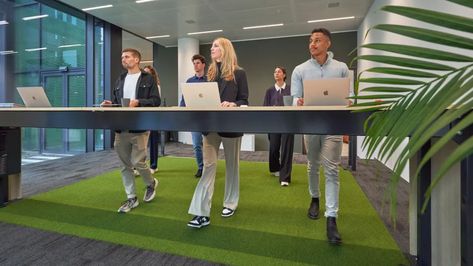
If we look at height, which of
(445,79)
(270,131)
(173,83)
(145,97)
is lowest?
(270,131)

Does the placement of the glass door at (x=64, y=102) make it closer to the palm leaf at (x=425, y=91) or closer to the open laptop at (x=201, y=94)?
the open laptop at (x=201, y=94)

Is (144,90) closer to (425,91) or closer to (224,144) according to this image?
(224,144)

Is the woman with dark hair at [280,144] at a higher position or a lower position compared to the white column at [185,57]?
lower

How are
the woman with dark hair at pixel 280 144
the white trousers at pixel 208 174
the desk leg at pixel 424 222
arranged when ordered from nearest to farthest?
the desk leg at pixel 424 222 → the white trousers at pixel 208 174 → the woman with dark hair at pixel 280 144

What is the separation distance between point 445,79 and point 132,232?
201 centimetres

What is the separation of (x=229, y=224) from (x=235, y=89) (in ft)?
3.33

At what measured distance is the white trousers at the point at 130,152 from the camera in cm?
227

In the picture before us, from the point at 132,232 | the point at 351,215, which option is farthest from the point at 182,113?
the point at 351,215

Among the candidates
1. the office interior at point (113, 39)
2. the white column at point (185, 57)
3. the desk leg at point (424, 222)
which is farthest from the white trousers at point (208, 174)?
the white column at point (185, 57)

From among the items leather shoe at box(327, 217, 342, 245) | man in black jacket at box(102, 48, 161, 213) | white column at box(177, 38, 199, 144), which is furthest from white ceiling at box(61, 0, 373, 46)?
leather shoe at box(327, 217, 342, 245)

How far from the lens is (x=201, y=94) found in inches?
62.0

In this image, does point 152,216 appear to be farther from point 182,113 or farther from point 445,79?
point 445,79

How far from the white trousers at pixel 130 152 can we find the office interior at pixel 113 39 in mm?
2505

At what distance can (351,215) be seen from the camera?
7.43 feet
